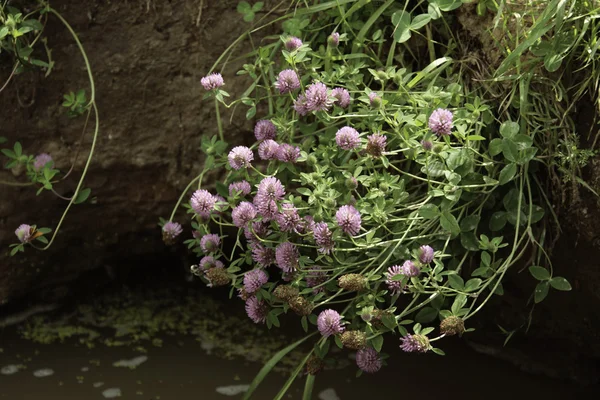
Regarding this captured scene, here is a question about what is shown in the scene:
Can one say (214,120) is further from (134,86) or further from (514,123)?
(514,123)

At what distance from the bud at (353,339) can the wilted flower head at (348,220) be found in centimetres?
19

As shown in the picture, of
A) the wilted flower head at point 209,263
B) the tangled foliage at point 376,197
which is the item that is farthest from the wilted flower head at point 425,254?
the wilted flower head at point 209,263

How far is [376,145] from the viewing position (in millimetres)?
1614

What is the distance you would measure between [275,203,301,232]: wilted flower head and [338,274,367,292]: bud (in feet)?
0.46

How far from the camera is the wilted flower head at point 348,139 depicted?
1661mm

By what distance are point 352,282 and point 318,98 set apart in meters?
0.38

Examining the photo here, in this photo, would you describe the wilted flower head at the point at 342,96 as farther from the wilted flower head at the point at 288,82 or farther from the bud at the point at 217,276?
the bud at the point at 217,276

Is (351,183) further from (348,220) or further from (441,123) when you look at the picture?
(441,123)

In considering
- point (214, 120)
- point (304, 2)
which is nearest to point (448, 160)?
point (304, 2)

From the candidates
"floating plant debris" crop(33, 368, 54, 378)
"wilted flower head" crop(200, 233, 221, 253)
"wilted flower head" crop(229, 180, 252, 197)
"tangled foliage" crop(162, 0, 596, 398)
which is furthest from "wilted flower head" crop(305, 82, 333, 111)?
"floating plant debris" crop(33, 368, 54, 378)

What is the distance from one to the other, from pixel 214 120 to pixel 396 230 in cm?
67

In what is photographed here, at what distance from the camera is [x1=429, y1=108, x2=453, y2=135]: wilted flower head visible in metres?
1.59

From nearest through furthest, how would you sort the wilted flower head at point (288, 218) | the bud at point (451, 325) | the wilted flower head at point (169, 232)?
the bud at point (451, 325)
the wilted flower head at point (288, 218)
the wilted flower head at point (169, 232)

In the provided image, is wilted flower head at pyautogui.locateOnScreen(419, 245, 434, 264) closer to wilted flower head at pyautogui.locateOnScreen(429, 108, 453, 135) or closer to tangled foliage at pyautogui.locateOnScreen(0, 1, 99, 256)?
wilted flower head at pyautogui.locateOnScreen(429, 108, 453, 135)
